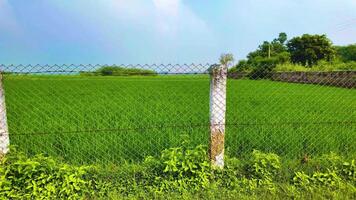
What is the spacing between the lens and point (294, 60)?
213 ft

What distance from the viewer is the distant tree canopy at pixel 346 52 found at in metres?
56.0

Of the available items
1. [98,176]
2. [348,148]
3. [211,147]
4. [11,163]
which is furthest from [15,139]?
[348,148]

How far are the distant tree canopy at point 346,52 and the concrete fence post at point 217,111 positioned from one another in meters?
56.7

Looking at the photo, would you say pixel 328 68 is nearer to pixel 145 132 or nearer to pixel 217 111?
pixel 145 132

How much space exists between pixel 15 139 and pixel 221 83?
11.0ft

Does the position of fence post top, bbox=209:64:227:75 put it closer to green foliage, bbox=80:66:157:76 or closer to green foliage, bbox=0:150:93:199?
green foliage, bbox=80:66:157:76

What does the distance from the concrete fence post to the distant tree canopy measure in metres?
56.7

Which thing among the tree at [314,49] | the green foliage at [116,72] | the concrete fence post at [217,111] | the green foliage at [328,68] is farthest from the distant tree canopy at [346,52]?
the green foliage at [116,72]

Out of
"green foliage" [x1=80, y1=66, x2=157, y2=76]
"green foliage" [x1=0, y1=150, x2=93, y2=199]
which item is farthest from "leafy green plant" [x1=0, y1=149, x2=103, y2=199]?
"green foliage" [x1=80, y1=66, x2=157, y2=76]

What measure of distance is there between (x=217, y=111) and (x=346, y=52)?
210ft

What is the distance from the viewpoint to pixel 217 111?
161 inches

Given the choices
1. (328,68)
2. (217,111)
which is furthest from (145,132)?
(328,68)

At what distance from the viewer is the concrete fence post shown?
13.3 feet

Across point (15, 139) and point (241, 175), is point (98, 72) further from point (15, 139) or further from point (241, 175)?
point (15, 139)
